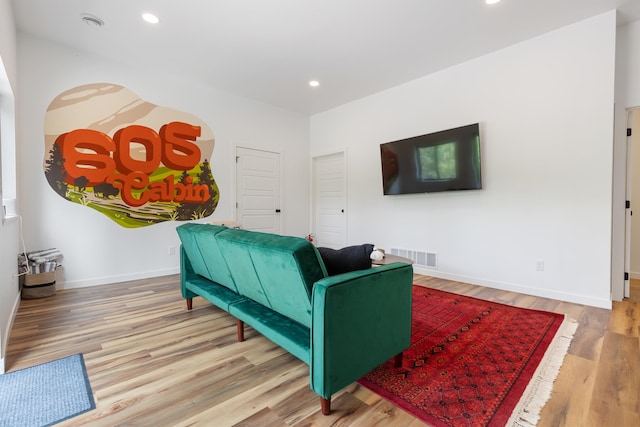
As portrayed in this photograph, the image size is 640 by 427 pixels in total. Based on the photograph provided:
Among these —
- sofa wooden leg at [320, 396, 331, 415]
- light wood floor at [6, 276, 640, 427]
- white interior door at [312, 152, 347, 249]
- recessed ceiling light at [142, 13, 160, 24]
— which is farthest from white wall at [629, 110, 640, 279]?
recessed ceiling light at [142, 13, 160, 24]

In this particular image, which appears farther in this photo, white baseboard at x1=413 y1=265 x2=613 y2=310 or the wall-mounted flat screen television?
the wall-mounted flat screen television

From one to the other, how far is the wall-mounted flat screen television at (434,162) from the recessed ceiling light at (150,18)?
10.5 feet

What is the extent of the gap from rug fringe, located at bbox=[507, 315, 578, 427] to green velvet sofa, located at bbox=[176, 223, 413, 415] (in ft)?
2.01

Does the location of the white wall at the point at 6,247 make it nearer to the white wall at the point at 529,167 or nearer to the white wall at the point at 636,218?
the white wall at the point at 529,167

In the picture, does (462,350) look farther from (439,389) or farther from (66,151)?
(66,151)

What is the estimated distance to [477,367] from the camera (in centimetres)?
179

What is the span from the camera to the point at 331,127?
18.2ft

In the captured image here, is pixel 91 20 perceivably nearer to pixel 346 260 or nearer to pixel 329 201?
pixel 346 260

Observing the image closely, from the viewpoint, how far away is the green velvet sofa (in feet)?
4.33

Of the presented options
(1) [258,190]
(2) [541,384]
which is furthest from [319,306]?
(1) [258,190]

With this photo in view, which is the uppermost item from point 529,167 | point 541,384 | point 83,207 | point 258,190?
point 529,167

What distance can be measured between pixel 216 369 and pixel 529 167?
11.9 ft

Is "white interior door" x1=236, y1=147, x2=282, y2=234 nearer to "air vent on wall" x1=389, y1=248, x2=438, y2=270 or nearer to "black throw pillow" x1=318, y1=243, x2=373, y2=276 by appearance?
"air vent on wall" x1=389, y1=248, x2=438, y2=270

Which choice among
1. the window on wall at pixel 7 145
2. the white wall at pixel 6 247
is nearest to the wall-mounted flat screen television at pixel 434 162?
the white wall at pixel 6 247
